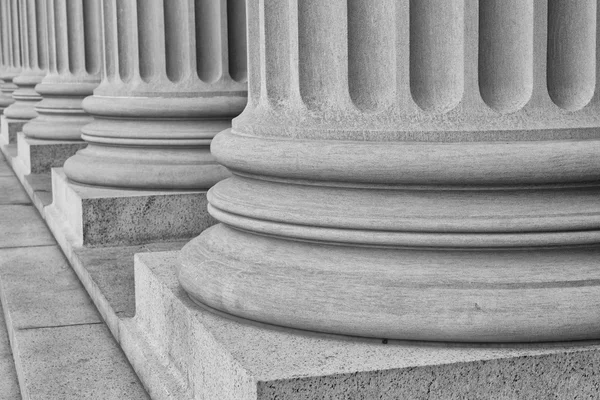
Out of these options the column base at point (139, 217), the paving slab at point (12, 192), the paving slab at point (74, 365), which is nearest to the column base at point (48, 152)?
the paving slab at point (12, 192)

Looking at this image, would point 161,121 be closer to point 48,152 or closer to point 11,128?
point 48,152

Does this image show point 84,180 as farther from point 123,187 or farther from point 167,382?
point 167,382

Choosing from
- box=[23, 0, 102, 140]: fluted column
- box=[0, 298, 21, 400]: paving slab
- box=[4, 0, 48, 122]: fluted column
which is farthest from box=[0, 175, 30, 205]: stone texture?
box=[0, 298, 21, 400]: paving slab

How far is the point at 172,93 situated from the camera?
13.2 meters

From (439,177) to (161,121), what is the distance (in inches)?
299

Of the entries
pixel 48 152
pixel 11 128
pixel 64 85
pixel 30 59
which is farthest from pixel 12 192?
pixel 30 59

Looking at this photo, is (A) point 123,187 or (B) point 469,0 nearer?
(B) point 469,0

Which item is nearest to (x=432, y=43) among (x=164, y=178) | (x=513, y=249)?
(x=513, y=249)

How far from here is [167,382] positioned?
290 inches

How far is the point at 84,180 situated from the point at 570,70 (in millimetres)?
8547

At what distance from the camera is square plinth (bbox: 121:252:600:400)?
18.1ft

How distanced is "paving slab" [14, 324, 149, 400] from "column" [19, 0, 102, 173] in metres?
9.77

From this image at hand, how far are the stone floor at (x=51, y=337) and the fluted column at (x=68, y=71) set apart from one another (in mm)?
5376

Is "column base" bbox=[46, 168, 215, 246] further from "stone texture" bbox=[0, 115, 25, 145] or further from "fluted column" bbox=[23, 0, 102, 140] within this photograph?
"stone texture" bbox=[0, 115, 25, 145]
